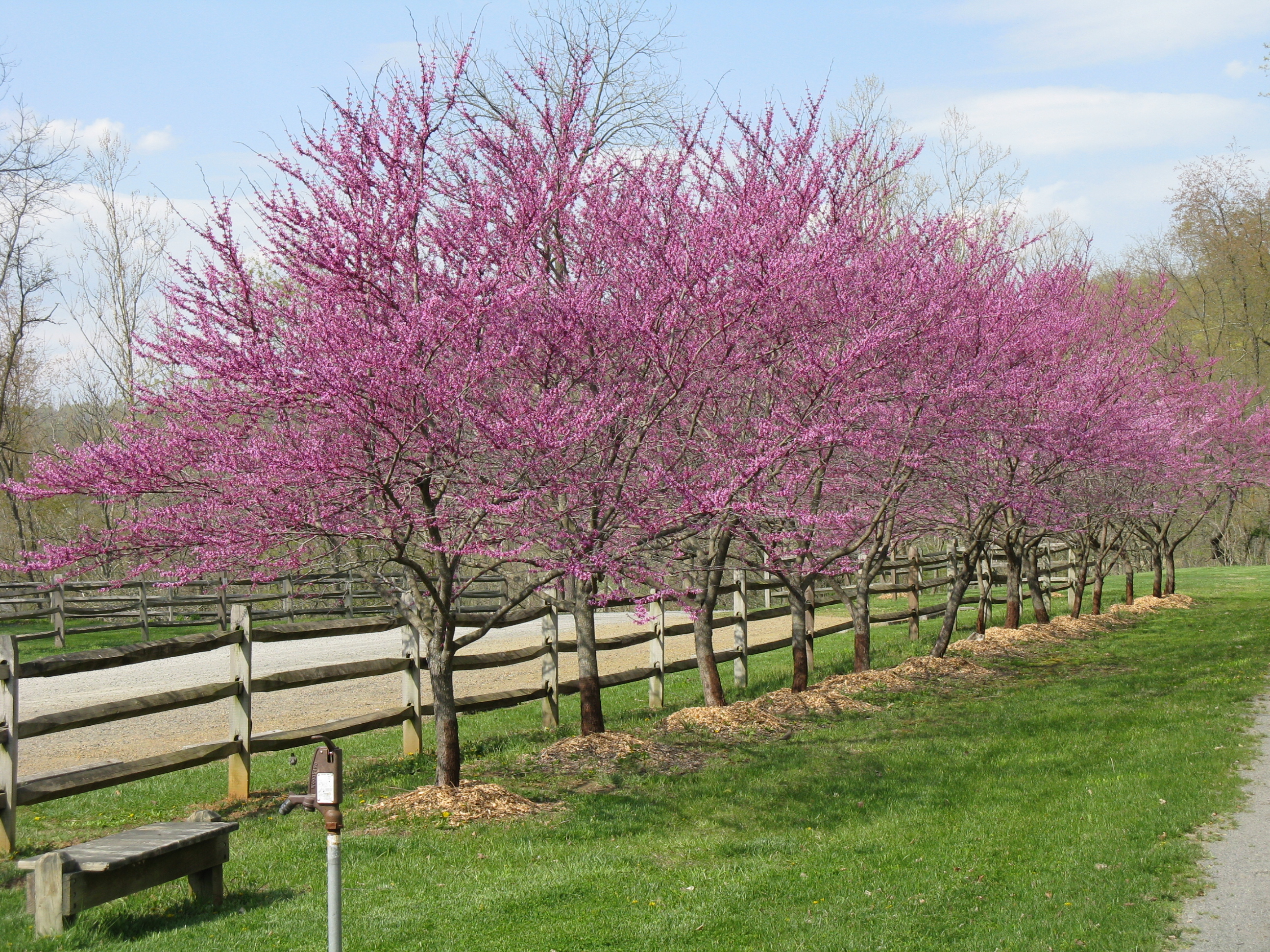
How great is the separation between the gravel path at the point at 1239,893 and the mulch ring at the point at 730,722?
14.5 ft

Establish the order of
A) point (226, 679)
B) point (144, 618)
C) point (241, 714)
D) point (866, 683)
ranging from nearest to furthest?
point (241, 714) → point (866, 683) → point (226, 679) → point (144, 618)

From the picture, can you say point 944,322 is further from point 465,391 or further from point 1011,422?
point 465,391

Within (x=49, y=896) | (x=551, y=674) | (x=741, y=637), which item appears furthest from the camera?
(x=741, y=637)

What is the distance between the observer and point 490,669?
18375 millimetres

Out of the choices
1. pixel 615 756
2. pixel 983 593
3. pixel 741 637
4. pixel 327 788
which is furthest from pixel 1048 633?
pixel 327 788

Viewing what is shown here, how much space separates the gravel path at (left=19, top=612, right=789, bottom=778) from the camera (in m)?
12.3

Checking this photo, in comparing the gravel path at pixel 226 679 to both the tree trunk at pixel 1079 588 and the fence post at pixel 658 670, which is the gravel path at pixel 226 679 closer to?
the fence post at pixel 658 670

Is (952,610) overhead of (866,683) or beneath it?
overhead

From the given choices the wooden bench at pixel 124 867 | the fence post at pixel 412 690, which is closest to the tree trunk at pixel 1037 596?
the fence post at pixel 412 690

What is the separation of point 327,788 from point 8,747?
389cm

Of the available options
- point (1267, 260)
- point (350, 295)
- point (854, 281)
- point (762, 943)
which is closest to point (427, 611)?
point (350, 295)

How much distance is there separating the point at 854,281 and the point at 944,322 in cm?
144

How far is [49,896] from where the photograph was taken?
17.8 feet

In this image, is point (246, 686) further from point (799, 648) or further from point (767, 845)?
point (799, 648)
